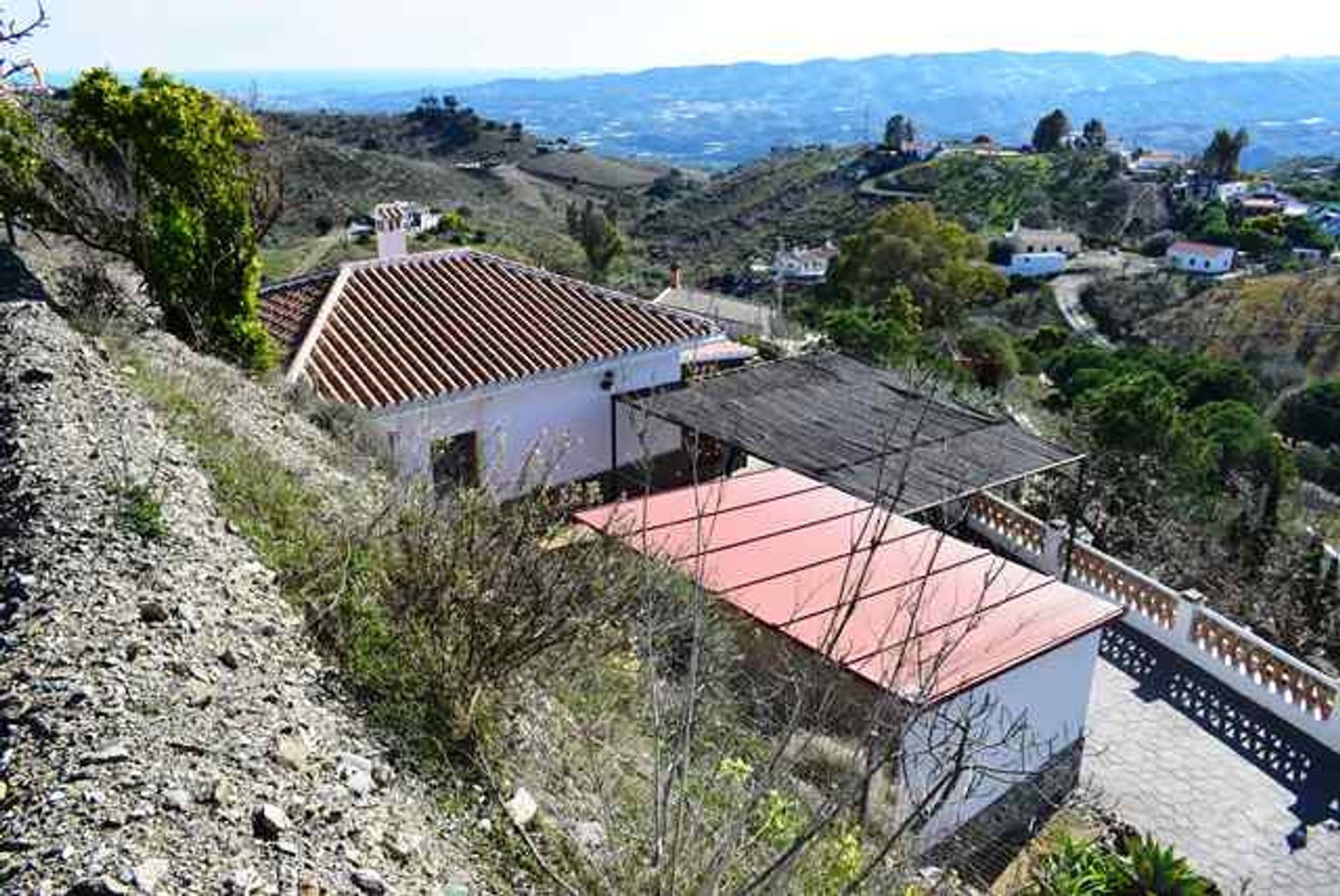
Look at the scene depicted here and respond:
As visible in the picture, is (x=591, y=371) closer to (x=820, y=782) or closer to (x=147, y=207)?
(x=147, y=207)

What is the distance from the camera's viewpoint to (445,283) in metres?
14.7

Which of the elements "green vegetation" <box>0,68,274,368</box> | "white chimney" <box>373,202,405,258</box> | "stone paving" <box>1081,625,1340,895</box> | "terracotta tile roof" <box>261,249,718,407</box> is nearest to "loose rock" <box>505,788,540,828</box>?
"stone paving" <box>1081,625,1340,895</box>

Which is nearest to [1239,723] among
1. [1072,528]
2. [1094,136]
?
[1072,528]

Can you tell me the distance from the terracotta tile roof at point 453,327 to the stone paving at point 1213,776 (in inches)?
293

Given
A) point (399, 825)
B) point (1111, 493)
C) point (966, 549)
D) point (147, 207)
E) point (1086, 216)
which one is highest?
point (147, 207)

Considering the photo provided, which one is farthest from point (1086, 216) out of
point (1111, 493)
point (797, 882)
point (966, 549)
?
point (797, 882)

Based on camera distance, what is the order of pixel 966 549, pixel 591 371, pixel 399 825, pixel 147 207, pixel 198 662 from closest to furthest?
1. pixel 399 825
2. pixel 198 662
3. pixel 966 549
4. pixel 147 207
5. pixel 591 371

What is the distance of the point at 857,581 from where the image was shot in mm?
7344

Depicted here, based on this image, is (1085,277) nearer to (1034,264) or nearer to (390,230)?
(1034,264)

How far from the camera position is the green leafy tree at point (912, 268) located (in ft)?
141

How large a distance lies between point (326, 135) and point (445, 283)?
8208 cm

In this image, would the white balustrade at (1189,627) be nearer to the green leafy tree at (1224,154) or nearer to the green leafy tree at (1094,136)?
the green leafy tree at (1224,154)

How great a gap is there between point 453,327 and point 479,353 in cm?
79

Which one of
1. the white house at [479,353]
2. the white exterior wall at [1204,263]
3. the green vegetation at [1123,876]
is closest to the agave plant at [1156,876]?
the green vegetation at [1123,876]
